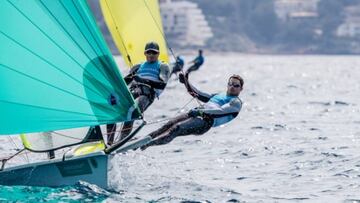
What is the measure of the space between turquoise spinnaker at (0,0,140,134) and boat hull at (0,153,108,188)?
0.63 metres

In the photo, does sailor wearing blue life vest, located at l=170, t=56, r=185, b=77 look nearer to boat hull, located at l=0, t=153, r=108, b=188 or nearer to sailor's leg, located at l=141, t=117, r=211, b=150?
sailor's leg, located at l=141, t=117, r=211, b=150

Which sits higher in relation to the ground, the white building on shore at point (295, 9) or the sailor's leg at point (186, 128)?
the white building on shore at point (295, 9)

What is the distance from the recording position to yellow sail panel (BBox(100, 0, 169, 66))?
49.4 feet

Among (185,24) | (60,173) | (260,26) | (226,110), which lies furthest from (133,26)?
(260,26)

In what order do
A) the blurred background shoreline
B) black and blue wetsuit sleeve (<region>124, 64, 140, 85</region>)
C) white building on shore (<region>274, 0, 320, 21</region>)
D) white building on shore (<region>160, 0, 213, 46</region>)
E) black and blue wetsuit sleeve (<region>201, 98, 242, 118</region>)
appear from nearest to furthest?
black and blue wetsuit sleeve (<region>201, 98, 242, 118</region>)
black and blue wetsuit sleeve (<region>124, 64, 140, 85</region>)
white building on shore (<region>160, 0, 213, 46</region>)
the blurred background shoreline
white building on shore (<region>274, 0, 320, 21</region>)

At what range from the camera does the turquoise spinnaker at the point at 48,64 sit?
29.2 feet

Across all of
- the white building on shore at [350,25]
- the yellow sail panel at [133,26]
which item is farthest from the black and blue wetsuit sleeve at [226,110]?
the white building on shore at [350,25]

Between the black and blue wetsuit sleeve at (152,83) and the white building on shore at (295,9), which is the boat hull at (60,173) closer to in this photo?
the black and blue wetsuit sleeve at (152,83)

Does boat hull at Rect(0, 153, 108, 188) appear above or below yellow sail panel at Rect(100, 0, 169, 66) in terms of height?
below

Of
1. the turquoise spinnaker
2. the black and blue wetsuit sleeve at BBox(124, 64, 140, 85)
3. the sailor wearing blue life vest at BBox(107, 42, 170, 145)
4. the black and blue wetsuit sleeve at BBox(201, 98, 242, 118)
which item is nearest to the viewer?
the turquoise spinnaker

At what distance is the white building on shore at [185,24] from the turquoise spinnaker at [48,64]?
107 meters

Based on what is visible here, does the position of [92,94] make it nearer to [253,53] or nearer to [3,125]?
[3,125]

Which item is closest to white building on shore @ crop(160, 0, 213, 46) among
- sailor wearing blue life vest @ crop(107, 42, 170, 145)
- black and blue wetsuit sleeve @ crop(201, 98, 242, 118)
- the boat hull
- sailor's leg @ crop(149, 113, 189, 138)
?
sailor wearing blue life vest @ crop(107, 42, 170, 145)

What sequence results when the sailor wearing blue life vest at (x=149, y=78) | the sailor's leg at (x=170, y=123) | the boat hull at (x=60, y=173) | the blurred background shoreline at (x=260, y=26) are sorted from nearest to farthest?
the boat hull at (x=60, y=173) < the sailor's leg at (x=170, y=123) < the sailor wearing blue life vest at (x=149, y=78) < the blurred background shoreline at (x=260, y=26)
